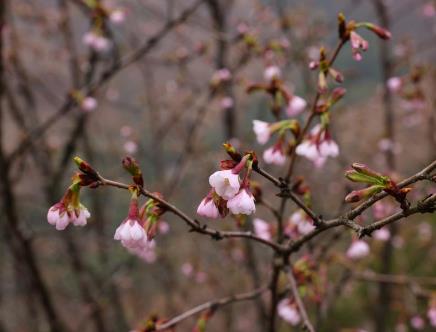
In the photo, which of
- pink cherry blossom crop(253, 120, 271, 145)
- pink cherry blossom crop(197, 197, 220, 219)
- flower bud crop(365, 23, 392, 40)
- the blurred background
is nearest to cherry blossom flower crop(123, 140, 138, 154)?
the blurred background

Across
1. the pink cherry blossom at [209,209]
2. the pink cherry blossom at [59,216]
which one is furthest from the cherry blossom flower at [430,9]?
the pink cherry blossom at [59,216]

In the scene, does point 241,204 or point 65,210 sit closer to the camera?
point 241,204

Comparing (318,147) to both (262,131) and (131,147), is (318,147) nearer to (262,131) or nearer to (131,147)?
(262,131)

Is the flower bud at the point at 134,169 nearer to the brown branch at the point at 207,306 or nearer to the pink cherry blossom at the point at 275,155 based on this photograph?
the brown branch at the point at 207,306

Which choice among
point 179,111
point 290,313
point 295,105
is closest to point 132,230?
point 290,313

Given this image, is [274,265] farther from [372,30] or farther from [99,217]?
[99,217]

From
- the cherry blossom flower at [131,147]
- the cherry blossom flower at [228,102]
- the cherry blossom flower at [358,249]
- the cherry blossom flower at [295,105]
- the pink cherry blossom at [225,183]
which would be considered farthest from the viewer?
the cherry blossom flower at [131,147]
